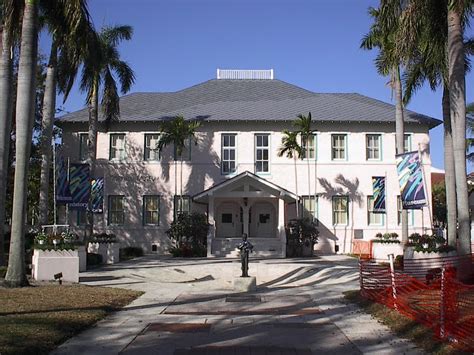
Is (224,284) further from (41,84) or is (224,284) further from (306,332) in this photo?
(41,84)

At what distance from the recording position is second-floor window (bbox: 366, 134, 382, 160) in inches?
1287

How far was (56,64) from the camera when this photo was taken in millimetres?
21719

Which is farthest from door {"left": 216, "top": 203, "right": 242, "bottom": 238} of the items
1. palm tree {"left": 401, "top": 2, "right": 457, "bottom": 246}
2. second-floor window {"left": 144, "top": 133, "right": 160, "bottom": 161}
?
palm tree {"left": 401, "top": 2, "right": 457, "bottom": 246}

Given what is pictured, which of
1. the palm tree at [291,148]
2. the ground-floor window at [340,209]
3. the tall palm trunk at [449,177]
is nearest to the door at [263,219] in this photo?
the palm tree at [291,148]

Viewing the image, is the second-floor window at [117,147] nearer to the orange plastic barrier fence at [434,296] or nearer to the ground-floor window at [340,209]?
the ground-floor window at [340,209]

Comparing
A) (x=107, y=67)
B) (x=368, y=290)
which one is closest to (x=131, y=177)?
(x=107, y=67)

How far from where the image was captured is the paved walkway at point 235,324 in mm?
7711

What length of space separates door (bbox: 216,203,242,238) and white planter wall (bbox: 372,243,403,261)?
907 cm

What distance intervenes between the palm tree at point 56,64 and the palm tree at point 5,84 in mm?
1458

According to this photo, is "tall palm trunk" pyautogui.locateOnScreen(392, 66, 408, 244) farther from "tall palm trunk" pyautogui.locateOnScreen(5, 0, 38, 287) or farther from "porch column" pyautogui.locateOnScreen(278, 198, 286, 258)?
"tall palm trunk" pyautogui.locateOnScreen(5, 0, 38, 287)

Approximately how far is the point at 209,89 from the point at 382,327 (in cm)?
3030

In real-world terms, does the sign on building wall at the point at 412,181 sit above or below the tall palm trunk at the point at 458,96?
below

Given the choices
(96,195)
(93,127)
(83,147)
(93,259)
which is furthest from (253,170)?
(93,259)

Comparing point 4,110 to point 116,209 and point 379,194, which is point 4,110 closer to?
point 116,209
